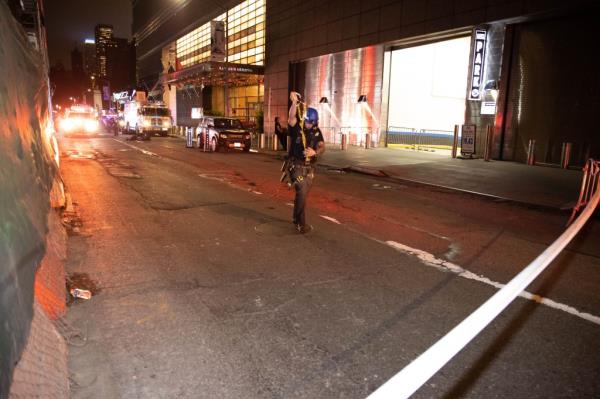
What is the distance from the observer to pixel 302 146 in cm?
693

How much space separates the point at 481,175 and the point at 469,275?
1023cm

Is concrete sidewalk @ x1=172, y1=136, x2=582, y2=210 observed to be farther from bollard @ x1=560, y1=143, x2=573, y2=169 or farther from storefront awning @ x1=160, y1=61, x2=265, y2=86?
storefront awning @ x1=160, y1=61, x2=265, y2=86

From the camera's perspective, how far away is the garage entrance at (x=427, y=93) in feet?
87.1

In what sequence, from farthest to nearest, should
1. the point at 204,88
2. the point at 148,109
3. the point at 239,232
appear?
the point at 204,88, the point at 148,109, the point at 239,232

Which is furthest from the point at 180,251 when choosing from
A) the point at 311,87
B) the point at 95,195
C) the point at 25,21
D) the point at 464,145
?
the point at 311,87

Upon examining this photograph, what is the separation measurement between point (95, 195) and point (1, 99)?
6767mm

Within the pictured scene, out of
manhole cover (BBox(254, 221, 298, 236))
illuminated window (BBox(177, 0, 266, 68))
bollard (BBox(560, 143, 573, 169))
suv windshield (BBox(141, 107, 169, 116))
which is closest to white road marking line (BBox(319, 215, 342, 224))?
manhole cover (BBox(254, 221, 298, 236))

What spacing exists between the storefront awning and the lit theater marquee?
18974 millimetres

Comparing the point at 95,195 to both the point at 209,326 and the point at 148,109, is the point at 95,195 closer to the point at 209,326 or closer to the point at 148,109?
the point at 209,326

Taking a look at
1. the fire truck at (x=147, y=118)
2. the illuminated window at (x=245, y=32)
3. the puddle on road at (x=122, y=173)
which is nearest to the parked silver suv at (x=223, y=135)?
the puddle on road at (x=122, y=173)

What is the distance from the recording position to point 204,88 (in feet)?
161

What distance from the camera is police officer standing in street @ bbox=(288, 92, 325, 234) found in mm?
6863

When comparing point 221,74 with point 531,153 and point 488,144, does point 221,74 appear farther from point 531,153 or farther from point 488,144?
point 531,153

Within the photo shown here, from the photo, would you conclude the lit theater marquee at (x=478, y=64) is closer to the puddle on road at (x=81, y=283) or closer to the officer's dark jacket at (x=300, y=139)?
the officer's dark jacket at (x=300, y=139)
